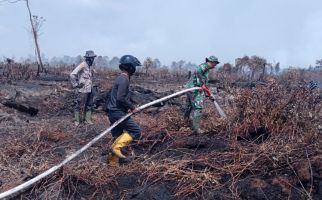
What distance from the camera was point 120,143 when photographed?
574 cm

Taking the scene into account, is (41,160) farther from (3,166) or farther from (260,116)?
(260,116)

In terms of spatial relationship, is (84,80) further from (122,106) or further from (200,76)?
(122,106)

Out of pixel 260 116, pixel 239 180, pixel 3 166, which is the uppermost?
pixel 260 116

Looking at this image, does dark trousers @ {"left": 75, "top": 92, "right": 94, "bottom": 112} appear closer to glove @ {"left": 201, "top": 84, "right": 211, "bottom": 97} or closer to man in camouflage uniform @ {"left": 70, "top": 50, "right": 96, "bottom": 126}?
man in camouflage uniform @ {"left": 70, "top": 50, "right": 96, "bottom": 126}

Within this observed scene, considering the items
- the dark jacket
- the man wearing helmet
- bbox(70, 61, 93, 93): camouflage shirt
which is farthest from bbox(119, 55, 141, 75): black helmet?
bbox(70, 61, 93, 93): camouflage shirt

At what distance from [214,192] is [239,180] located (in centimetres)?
36

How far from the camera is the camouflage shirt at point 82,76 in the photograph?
907 cm

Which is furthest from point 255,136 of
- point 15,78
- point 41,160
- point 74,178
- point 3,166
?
point 15,78

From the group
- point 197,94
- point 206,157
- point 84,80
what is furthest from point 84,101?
point 206,157

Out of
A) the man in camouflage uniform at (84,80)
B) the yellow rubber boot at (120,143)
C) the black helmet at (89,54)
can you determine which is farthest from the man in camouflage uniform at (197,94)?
the man in camouflage uniform at (84,80)

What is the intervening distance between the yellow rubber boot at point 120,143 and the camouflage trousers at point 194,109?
1.53 metres

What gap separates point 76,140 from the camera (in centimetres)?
788

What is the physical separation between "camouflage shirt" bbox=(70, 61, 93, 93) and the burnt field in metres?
1.17

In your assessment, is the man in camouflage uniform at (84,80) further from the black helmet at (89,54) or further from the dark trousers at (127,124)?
the dark trousers at (127,124)
